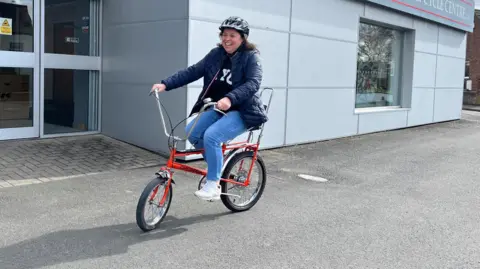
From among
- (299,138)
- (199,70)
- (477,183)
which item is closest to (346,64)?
(299,138)

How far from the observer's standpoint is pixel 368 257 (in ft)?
13.4

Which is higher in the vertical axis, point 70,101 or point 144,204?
point 70,101

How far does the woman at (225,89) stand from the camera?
15.1 feet

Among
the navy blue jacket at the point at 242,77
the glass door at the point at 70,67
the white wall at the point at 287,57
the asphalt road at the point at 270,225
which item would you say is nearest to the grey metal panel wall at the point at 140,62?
the white wall at the point at 287,57

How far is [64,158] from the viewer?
7.45m

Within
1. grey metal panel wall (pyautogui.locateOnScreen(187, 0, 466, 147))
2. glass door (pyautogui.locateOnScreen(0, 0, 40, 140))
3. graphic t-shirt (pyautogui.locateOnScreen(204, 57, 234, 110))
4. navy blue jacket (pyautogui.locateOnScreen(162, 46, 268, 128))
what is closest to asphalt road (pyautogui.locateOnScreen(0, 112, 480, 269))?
navy blue jacket (pyautogui.locateOnScreen(162, 46, 268, 128))

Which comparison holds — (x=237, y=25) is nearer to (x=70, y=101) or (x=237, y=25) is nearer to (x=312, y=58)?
(x=70, y=101)

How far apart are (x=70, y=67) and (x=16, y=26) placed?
1090mm

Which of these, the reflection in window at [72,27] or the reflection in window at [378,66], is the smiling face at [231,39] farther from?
the reflection in window at [378,66]

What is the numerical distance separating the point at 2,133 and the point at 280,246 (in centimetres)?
582

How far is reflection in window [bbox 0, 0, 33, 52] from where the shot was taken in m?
8.18

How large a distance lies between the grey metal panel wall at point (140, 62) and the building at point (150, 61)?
2cm

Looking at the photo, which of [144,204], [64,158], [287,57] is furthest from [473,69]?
[144,204]

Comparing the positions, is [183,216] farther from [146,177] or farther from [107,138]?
[107,138]
